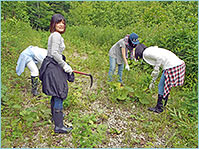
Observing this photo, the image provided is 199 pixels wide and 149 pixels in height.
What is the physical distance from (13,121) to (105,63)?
3573 mm

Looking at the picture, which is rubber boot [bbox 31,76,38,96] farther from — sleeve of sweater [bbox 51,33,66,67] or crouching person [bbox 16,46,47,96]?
sleeve of sweater [bbox 51,33,66,67]

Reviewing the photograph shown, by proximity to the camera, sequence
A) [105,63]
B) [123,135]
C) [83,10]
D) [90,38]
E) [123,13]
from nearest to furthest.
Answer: [123,135] → [105,63] → [90,38] → [123,13] → [83,10]

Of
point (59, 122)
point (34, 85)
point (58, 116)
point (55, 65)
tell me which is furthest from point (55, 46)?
point (34, 85)

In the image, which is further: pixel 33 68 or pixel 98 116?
pixel 33 68

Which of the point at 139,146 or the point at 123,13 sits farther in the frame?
the point at 123,13

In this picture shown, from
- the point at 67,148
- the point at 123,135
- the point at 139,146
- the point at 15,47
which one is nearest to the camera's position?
the point at 67,148

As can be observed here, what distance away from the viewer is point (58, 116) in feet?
9.69

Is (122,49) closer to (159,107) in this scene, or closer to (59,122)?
(159,107)

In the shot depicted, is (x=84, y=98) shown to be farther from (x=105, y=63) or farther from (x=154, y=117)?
(x=105, y=63)

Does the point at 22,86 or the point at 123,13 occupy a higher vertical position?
the point at 123,13

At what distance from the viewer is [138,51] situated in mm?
3881

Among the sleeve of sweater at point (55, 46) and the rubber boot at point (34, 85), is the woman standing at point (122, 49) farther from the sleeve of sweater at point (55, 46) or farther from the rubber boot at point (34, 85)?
the sleeve of sweater at point (55, 46)

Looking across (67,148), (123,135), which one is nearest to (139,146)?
(123,135)

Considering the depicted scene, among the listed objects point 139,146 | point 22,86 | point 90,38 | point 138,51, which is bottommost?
point 139,146
